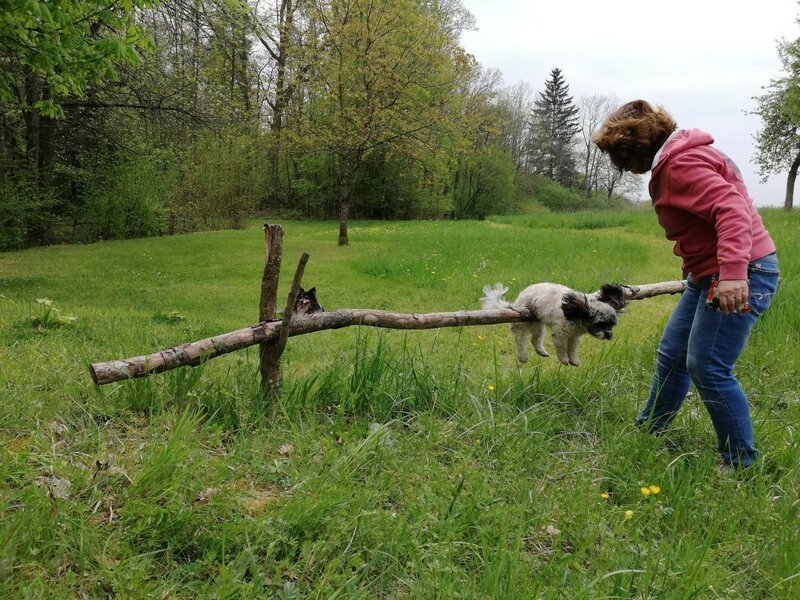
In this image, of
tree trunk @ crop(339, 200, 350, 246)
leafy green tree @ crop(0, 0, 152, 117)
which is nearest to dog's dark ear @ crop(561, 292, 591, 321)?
leafy green tree @ crop(0, 0, 152, 117)

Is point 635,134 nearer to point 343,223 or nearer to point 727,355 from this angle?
point 727,355

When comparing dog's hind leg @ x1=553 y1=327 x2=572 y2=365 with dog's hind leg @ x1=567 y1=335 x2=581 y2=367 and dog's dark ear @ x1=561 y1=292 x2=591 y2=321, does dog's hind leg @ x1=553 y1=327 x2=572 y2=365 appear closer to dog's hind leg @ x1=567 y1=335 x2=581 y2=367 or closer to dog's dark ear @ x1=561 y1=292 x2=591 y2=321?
dog's hind leg @ x1=567 y1=335 x2=581 y2=367

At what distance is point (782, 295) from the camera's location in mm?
6422

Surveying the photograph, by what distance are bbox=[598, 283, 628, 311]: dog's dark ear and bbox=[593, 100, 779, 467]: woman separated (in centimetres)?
77

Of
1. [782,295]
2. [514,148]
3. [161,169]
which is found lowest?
[782,295]

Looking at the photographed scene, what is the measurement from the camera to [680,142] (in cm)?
291

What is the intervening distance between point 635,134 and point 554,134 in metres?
59.1

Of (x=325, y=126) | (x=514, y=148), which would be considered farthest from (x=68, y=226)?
(x=514, y=148)

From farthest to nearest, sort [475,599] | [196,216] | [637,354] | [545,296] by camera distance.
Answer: [196,216]
[637,354]
[545,296]
[475,599]

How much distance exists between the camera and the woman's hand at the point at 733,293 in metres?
2.66

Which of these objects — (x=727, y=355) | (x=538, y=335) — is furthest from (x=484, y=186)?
(x=727, y=355)

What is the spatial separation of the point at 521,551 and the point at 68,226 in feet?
69.2

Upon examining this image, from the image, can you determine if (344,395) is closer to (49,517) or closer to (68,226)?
(49,517)

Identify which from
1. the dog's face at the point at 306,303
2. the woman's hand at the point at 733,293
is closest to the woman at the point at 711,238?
the woman's hand at the point at 733,293
